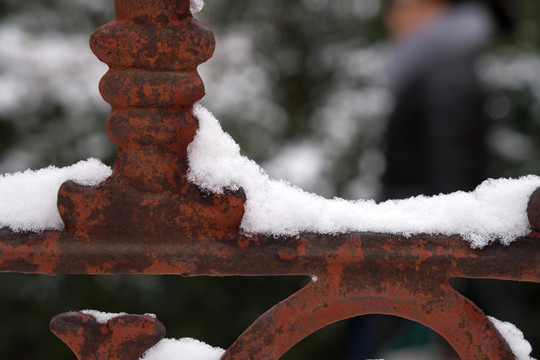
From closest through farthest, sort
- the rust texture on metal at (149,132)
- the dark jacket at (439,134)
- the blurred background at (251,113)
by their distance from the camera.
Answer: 1. the rust texture on metal at (149,132)
2. the dark jacket at (439,134)
3. the blurred background at (251,113)

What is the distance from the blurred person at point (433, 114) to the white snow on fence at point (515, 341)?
153 cm

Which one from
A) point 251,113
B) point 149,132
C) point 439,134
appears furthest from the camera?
point 251,113

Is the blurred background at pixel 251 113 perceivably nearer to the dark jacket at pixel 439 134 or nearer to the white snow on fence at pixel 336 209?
the dark jacket at pixel 439 134

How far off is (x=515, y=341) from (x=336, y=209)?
27 centimetres

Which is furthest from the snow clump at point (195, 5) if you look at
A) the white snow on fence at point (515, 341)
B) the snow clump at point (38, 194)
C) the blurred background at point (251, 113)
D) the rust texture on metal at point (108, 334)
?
the blurred background at point (251, 113)

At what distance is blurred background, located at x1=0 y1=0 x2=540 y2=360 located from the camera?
10.8 ft

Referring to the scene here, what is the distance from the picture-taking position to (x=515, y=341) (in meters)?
0.74

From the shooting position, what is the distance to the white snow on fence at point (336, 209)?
71 centimetres

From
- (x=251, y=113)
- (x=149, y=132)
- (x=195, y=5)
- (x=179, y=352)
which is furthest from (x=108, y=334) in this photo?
(x=251, y=113)

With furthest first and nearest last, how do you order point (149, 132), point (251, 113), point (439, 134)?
point (251, 113) < point (439, 134) < point (149, 132)

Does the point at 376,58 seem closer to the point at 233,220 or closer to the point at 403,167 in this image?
the point at 403,167

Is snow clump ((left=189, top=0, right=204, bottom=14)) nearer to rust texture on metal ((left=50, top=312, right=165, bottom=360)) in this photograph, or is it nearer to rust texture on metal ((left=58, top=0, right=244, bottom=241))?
rust texture on metal ((left=58, top=0, right=244, bottom=241))

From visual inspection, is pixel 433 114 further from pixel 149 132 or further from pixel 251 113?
pixel 149 132

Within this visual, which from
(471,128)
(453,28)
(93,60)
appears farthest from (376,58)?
(93,60)
